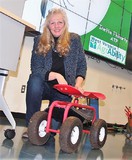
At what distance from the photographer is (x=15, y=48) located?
1522mm

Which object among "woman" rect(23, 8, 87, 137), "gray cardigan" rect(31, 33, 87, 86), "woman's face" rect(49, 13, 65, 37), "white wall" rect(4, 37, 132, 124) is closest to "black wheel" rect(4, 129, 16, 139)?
"woman" rect(23, 8, 87, 137)

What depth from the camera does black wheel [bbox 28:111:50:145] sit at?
4.75 ft

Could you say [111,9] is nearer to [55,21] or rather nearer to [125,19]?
[125,19]

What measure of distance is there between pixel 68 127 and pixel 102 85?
8.99ft

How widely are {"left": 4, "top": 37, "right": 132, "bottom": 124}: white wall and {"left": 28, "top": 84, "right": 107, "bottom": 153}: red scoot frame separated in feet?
4.72

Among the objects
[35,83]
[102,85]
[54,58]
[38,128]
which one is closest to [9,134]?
[38,128]

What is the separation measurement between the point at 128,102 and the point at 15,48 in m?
3.42

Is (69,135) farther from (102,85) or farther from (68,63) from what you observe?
(102,85)

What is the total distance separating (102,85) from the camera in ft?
13.3

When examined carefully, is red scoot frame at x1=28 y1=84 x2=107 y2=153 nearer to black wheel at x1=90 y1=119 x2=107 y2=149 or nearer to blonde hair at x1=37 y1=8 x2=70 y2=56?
black wheel at x1=90 y1=119 x2=107 y2=149

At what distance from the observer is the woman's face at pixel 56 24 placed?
1.76 metres

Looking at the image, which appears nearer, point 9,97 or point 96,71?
point 9,97

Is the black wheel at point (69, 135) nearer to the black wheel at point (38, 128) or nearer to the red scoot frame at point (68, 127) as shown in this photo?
the red scoot frame at point (68, 127)

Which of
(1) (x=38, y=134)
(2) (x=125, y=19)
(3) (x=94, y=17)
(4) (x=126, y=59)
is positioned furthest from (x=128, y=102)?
(1) (x=38, y=134)
